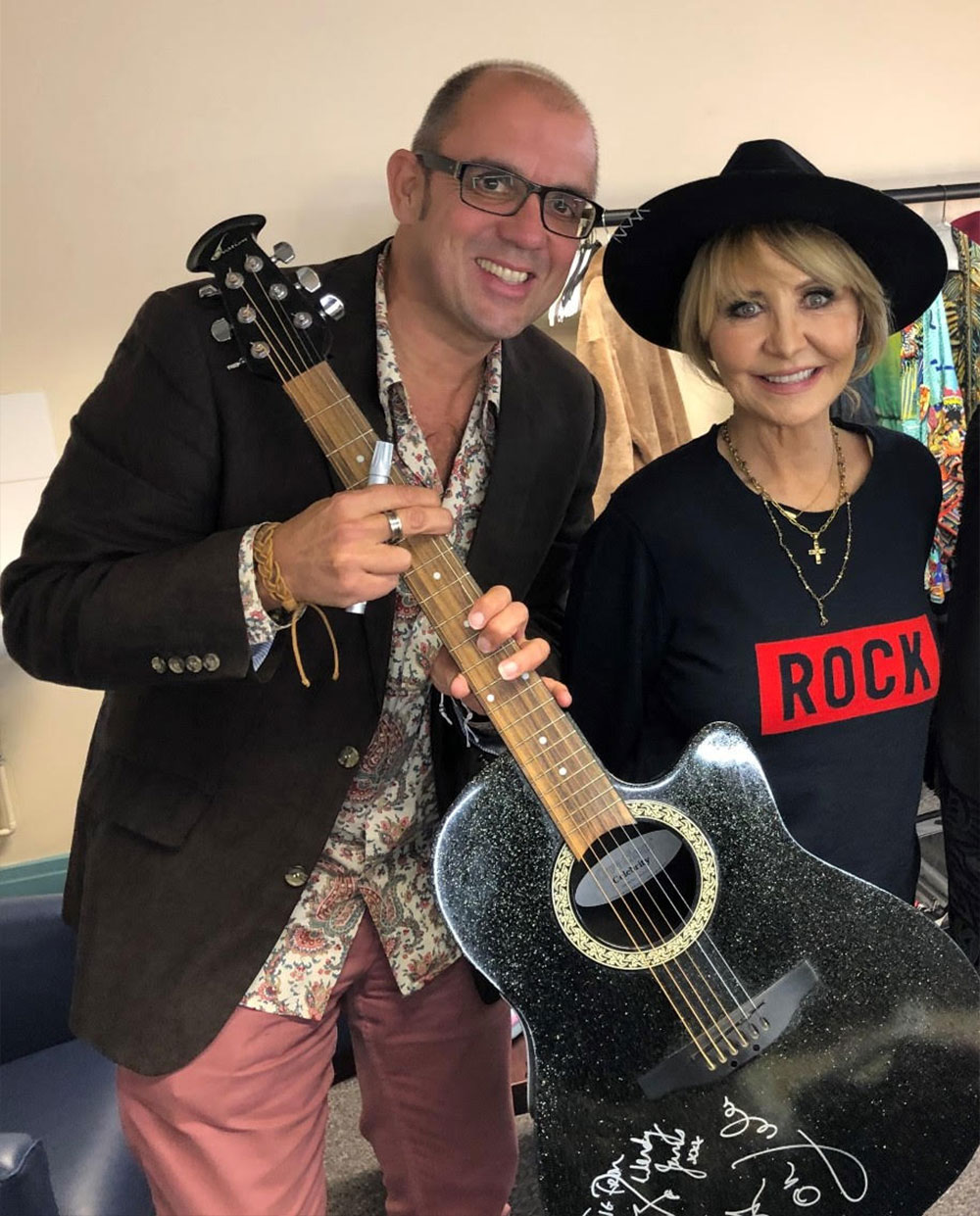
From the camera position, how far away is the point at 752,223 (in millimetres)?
1122

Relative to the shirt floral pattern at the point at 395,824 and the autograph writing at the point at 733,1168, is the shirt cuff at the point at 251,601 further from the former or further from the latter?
the autograph writing at the point at 733,1168

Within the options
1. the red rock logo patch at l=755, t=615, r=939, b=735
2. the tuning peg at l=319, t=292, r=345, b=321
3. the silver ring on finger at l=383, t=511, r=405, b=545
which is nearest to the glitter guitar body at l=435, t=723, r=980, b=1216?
the red rock logo patch at l=755, t=615, r=939, b=735

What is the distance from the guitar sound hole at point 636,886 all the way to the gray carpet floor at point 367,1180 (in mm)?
1017

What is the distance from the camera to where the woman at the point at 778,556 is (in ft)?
3.58

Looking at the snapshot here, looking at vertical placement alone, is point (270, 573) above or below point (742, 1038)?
above

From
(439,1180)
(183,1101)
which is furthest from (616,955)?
(439,1180)

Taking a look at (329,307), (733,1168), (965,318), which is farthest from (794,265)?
(965,318)

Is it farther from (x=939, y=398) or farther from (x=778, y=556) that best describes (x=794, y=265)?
(x=939, y=398)

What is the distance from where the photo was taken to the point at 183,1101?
1.05 meters

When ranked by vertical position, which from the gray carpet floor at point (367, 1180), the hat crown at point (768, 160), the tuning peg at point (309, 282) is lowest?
the gray carpet floor at point (367, 1180)

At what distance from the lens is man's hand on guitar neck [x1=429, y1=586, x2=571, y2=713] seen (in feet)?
2.94

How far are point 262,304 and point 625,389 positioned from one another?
4.58 feet

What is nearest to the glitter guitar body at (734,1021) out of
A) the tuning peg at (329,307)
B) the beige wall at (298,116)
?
the tuning peg at (329,307)

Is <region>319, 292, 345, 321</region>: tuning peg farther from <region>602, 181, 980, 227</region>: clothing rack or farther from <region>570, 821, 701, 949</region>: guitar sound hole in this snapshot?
<region>602, 181, 980, 227</region>: clothing rack
